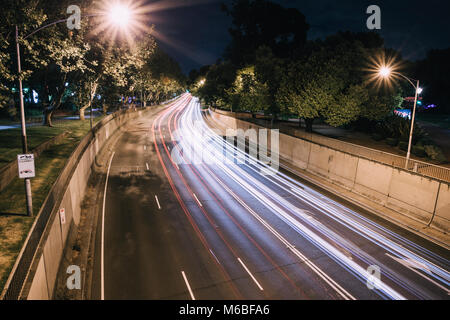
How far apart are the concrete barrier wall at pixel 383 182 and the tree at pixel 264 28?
55.5 metres

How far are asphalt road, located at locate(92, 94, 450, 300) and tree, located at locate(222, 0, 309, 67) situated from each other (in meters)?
61.5

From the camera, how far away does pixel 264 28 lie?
7594 centimetres

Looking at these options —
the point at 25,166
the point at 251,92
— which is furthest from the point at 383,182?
the point at 251,92

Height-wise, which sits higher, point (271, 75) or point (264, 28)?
point (264, 28)

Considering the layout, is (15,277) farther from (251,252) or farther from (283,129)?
(283,129)

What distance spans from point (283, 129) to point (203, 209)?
58.8 ft

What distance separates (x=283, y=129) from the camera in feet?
103

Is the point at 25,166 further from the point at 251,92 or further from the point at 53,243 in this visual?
the point at 251,92

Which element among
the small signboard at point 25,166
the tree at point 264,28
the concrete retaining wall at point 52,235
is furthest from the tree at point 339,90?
the tree at point 264,28

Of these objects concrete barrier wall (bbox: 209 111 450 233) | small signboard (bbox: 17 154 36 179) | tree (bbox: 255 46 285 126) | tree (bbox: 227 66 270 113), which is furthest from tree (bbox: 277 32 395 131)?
small signboard (bbox: 17 154 36 179)

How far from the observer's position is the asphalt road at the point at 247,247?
33.2ft

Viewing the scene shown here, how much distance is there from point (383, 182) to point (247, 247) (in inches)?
419

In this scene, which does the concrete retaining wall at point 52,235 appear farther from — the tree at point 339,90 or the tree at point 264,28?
the tree at point 264,28
